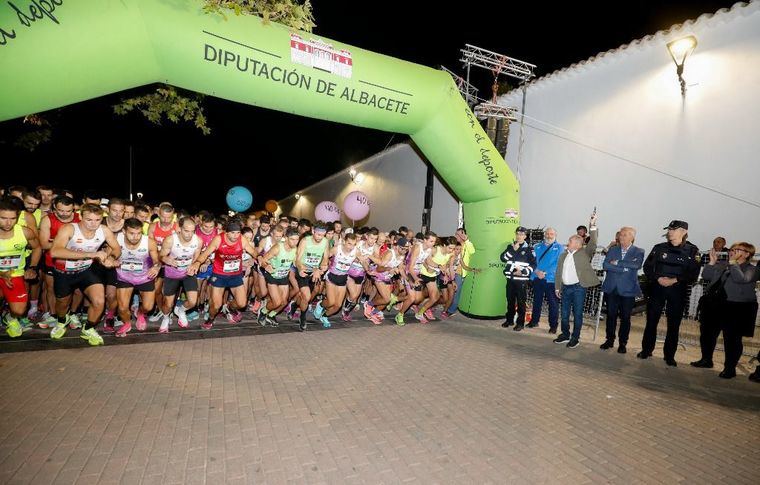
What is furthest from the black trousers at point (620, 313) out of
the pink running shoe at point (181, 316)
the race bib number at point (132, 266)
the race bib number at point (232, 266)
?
the race bib number at point (132, 266)

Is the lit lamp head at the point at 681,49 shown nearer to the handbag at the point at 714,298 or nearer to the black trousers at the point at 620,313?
the handbag at the point at 714,298

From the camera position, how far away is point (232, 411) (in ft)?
11.1

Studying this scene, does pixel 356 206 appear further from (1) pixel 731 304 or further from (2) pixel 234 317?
(1) pixel 731 304

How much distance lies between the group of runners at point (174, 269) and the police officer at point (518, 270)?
103 centimetres

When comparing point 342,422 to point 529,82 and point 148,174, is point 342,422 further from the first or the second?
point 148,174

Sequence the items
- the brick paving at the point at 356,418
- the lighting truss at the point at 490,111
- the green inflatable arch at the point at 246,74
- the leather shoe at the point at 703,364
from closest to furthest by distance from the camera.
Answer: the brick paving at the point at 356,418, the green inflatable arch at the point at 246,74, the leather shoe at the point at 703,364, the lighting truss at the point at 490,111

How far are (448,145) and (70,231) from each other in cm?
598

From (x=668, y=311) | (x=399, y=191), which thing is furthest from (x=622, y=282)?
(x=399, y=191)

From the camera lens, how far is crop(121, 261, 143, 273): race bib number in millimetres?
5207

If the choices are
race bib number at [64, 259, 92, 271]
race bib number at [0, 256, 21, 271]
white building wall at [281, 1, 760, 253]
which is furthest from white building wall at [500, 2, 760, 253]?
race bib number at [0, 256, 21, 271]

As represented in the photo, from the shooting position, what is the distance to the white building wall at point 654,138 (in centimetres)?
710

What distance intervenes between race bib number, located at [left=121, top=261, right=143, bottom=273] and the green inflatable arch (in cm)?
228

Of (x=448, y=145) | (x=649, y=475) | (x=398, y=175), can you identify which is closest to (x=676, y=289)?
(x=649, y=475)

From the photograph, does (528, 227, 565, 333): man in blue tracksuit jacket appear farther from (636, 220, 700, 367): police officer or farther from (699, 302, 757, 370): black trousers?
(699, 302, 757, 370): black trousers
